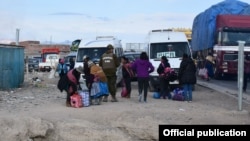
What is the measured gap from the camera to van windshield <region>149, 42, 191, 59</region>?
22.4m

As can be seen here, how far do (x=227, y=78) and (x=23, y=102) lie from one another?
18.4m

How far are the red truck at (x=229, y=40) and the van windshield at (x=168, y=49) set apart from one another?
7.61m

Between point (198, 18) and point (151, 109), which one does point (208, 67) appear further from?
point (151, 109)

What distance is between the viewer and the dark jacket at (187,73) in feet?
56.7

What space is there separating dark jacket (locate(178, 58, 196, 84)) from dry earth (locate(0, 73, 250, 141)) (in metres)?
0.77

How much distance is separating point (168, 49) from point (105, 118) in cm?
941

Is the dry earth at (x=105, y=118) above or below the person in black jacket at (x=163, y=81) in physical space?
below

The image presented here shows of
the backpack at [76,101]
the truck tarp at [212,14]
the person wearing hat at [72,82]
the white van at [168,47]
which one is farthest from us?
the truck tarp at [212,14]

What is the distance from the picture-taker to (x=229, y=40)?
29.5m

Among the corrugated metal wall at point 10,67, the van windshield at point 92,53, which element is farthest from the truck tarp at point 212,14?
the corrugated metal wall at point 10,67

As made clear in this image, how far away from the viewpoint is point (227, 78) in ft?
109

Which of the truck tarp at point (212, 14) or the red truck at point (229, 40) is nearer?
the red truck at point (229, 40)

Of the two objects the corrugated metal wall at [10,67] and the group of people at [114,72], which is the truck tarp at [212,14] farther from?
the group of people at [114,72]

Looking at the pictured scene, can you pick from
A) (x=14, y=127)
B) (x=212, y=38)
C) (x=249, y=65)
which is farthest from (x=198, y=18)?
(x=14, y=127)
